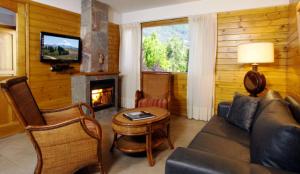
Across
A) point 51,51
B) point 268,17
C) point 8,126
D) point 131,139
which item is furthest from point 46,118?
point 268,17

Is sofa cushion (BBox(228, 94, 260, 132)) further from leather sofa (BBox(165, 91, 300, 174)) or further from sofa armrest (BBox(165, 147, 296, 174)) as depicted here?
sofa armrest (BBox(165, 147, 296, 174))

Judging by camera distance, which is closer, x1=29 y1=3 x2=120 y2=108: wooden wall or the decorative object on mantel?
the decorative object on mantel

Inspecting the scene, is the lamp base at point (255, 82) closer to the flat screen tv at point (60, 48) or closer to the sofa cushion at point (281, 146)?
the sofa cushion at point (281, 146)

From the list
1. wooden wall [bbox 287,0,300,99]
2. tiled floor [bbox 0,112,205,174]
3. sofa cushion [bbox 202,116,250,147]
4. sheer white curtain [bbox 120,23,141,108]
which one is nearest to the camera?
sofa cushion [bbox 202,116,250,147]

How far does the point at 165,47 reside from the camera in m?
4.62

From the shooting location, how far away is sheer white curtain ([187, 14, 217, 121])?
12.7ft

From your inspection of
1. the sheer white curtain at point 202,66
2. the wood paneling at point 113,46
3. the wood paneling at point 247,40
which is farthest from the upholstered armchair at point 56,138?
the wood paneling at point 113,46

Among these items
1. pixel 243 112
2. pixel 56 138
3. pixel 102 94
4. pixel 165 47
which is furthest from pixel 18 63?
pixel 243 112

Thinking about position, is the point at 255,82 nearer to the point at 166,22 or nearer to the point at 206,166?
the point at 166,22

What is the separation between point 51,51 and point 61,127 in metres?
2.16

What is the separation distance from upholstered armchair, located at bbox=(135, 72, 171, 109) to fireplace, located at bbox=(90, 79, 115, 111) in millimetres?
847

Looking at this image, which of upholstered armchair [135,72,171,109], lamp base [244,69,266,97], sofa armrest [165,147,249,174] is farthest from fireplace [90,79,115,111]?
sofa armrest [165,147,249,174]

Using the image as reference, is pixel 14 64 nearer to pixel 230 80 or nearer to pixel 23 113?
pixel 23 113

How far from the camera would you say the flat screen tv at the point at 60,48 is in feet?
11.0
